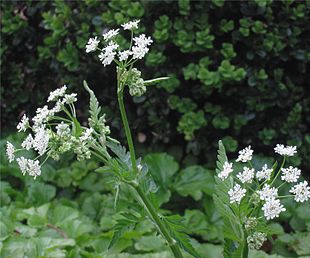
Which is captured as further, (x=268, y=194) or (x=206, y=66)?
(x=206, y=66)

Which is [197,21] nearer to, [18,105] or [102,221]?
[102,221]

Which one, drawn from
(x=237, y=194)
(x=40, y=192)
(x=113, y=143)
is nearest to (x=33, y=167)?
(x=113, y=143)

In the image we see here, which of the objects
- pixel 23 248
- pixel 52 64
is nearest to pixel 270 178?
pixel 23 248

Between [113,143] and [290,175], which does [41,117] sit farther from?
[290,175]

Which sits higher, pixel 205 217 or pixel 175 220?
pixel 175 220

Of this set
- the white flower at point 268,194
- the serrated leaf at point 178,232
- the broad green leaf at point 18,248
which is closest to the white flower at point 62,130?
the serrated leaf at point 178,232

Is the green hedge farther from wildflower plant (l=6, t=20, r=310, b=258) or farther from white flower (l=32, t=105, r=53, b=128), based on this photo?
white flower (l=32, t=105, r=53, b=128)

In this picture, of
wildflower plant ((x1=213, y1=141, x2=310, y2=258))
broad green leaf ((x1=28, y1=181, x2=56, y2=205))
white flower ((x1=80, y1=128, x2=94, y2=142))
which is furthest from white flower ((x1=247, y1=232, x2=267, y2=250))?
broad green leaf ((x1=28, y1=181, x2=56, y2=205))
